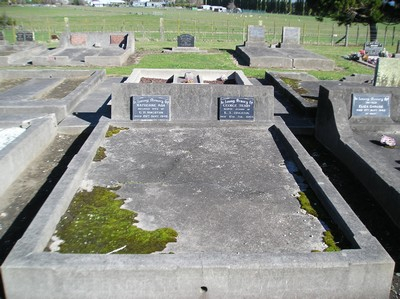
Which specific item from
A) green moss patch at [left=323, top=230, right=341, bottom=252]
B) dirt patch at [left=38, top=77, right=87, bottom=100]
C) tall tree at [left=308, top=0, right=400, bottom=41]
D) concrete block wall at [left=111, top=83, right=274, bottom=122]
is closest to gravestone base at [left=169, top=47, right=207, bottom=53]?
tall tree at [left=308, top=0, right=400, bottom=41]

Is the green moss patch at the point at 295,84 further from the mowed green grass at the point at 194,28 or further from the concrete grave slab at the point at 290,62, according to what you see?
the mowed green grass at the point at 194,28

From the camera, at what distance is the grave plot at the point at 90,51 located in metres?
21.4

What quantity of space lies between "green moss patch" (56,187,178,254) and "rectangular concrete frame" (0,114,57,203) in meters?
1.97

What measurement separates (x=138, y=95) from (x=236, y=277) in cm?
563

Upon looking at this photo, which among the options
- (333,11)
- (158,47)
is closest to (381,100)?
(158,47)

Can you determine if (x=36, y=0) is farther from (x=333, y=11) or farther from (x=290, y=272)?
(x=290, y=272)

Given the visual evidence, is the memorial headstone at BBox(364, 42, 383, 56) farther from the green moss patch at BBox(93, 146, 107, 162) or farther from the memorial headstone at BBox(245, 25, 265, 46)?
the green moss patch at BBox(93, 146, 107, 162)

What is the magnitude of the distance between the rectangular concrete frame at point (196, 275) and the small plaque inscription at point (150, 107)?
4887 mm

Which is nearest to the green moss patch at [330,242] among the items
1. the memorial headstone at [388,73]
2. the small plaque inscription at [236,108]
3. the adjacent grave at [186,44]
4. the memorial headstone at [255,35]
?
the small plaque inscription at [236,108]

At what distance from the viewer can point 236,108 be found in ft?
30.4

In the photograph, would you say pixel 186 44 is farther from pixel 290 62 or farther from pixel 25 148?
pixel 25 148

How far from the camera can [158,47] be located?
97.2ft

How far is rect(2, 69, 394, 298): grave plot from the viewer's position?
4324mm

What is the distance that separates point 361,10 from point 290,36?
8.02 m
